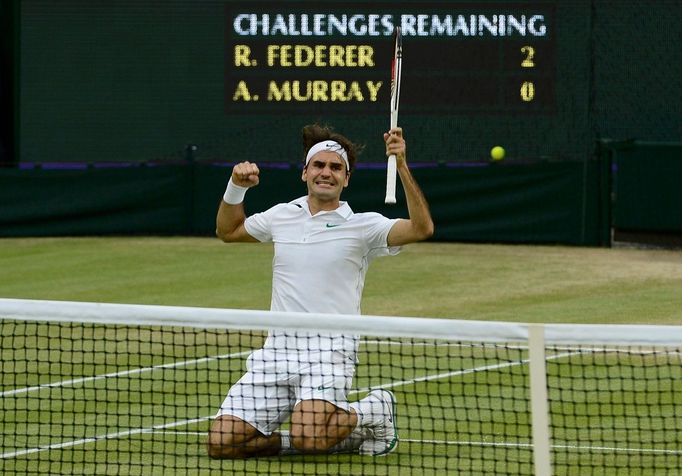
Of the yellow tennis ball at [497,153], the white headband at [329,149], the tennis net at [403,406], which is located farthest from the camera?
the yellow tennis ball at [497,153]

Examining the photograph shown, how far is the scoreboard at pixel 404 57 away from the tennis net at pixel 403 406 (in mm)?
9290

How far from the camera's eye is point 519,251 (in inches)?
735

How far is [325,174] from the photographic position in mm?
7910

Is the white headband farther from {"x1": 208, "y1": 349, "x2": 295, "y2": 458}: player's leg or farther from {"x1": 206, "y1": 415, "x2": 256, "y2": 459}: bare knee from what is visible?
{"x1": 206, "y1": 415, "x2": 256, "y2": 459}: bare knee

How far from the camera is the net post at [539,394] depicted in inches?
236

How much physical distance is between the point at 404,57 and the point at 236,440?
1264 centimetres

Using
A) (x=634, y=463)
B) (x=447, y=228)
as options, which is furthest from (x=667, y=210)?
(x=634, y=463)

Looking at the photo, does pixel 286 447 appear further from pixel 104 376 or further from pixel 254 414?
pixel 104 376

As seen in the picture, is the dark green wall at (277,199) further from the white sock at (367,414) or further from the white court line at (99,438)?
the white sock at (367,414)

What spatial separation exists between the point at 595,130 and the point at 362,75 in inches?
119

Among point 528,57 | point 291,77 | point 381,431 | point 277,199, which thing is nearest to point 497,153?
point 528,57

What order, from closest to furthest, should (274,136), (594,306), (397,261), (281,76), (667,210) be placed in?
(594,306) → (397,261) → (667,210) → (281,76) → (274,136)

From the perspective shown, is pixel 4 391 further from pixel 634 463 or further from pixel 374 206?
pixel 374 206

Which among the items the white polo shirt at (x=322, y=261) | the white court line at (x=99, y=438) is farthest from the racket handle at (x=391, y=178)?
the white court line at (x=99, y=438)
